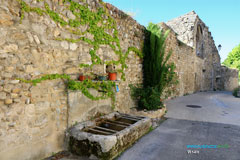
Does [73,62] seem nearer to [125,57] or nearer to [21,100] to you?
[21,100]

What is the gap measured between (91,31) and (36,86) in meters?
1.68

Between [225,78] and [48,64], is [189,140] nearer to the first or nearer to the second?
[48,64]

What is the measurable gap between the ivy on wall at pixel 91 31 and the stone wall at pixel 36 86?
0.08 meters

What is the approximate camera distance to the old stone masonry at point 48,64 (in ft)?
6.68

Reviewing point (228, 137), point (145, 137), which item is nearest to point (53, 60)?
point (145, 137)

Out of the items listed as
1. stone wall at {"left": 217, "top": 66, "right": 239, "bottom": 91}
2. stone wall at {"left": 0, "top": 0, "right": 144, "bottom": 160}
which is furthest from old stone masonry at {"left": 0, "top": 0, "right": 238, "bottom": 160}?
stone wall at {"left": 217, "top": 66, "right": 239, "bottom": 91}

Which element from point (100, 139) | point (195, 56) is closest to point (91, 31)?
point (100, 139)

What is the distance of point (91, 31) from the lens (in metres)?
3.39

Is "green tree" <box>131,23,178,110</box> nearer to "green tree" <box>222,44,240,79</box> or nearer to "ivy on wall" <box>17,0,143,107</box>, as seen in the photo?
"ivy on wall" <box>17,0,143,107</box>

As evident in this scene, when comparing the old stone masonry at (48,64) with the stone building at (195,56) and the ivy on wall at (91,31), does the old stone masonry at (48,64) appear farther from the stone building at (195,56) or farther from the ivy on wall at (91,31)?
the stone building at (195,56)

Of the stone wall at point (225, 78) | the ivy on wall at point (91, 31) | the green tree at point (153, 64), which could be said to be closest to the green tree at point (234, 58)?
the stone wall at point (225, 78)

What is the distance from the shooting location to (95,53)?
11.5 feet

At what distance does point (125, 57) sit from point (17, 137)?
130 inches

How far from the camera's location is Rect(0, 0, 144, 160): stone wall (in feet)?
6.59
